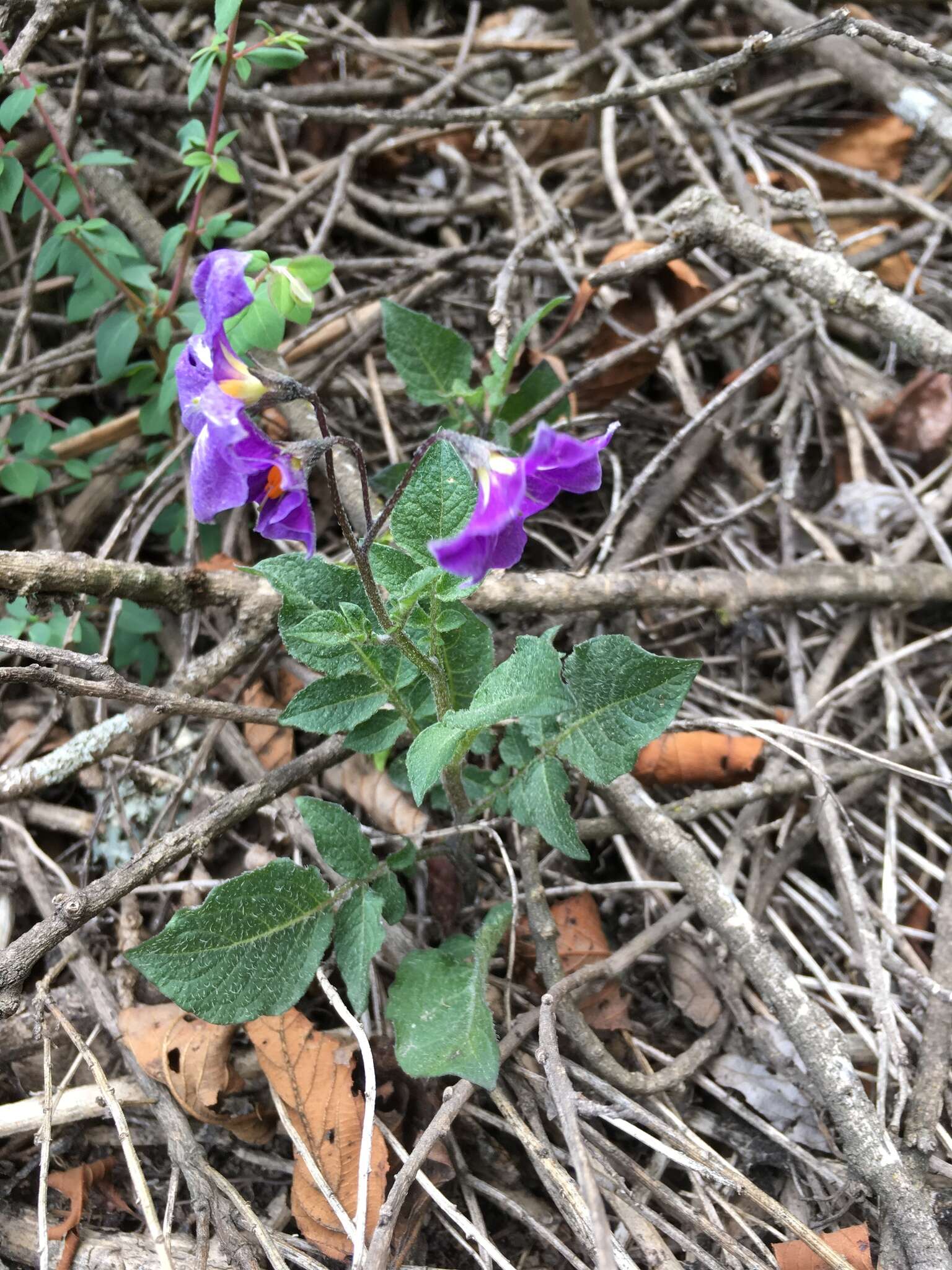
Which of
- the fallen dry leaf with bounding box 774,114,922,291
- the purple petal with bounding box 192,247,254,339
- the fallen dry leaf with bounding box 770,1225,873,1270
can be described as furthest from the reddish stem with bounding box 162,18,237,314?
the fallen dry leaf with bounding box 770,1225,873,1270

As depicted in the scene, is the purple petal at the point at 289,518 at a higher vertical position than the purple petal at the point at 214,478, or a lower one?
lower

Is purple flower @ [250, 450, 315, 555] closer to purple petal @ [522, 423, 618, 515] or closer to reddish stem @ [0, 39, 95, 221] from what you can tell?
purple petal @ [522, 423, 618, 515]

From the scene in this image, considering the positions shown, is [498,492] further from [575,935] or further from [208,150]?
[208,150]

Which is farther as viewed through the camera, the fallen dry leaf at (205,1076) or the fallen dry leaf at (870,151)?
the fallen dry leaf at (870,151)

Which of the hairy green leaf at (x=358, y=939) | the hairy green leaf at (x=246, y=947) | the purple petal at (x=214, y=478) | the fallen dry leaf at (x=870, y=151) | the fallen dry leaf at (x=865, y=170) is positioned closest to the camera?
the purple petal at (x=214, y=478)

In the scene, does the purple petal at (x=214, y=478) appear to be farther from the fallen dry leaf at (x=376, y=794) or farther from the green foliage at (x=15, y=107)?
the green foliage at (x=15, y=107)

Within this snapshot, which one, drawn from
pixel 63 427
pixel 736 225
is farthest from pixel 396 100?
pixel 63 427

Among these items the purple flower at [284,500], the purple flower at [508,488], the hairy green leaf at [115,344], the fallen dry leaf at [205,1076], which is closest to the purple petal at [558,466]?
the purple flower at [508,488]
